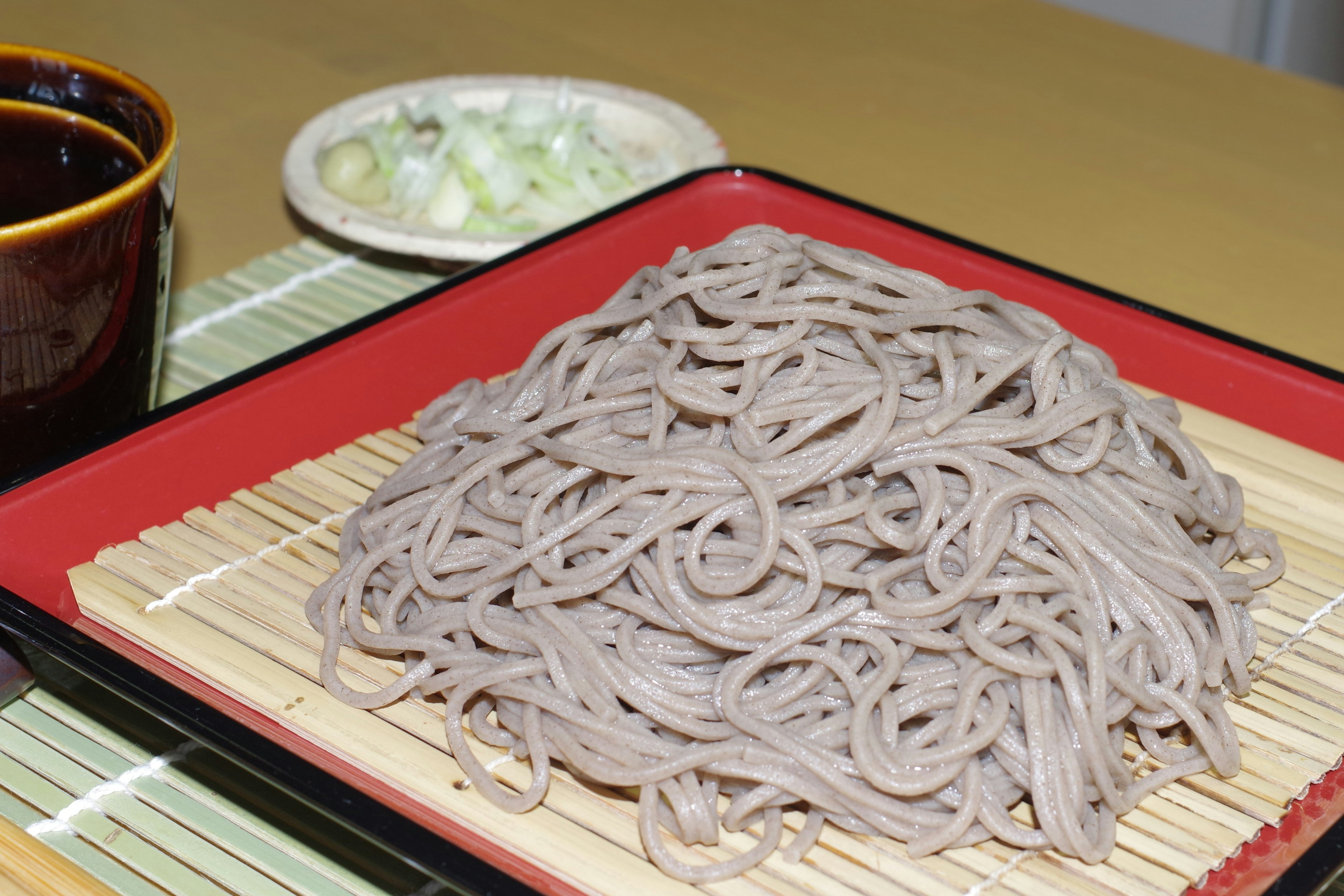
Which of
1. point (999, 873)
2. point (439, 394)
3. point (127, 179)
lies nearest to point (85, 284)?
point (127, 179)

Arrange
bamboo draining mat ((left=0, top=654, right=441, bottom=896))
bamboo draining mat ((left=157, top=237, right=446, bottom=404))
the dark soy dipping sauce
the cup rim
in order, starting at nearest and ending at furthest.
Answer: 1. bamboo draining mat ((left=0, top=654, right=441, bottom=896))
2. the cup rim
3. the dark soy dipping sauce
4. bamboo draining mat ((left=157, top=237, right=446, bottom=404))

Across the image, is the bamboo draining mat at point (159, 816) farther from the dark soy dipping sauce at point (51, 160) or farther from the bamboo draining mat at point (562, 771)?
the dark soy dipping sauce at point (51, 160)

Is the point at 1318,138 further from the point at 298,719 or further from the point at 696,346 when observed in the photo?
the point at 298,719

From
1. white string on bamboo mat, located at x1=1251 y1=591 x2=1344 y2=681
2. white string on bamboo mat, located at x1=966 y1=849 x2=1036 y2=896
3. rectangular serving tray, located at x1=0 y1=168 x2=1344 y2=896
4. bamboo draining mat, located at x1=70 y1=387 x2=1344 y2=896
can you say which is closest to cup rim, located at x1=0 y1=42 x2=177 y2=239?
rectangular serving tray, located at x1=0 y1=168 x2=1344 y2=896

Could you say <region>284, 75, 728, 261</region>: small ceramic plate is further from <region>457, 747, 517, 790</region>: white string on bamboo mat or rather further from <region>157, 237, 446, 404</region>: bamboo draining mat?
<region>457, 747, 517, 790</region>: white string on bamboo mat

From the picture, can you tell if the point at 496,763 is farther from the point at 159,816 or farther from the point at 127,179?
the point at 127,179

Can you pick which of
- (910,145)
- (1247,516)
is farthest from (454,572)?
(910,145)

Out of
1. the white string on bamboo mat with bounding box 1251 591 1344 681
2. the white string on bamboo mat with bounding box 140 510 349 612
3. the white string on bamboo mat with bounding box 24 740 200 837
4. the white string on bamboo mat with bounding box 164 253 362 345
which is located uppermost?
the white string on bamboo mat with bounding box 1251 591 1344 681
